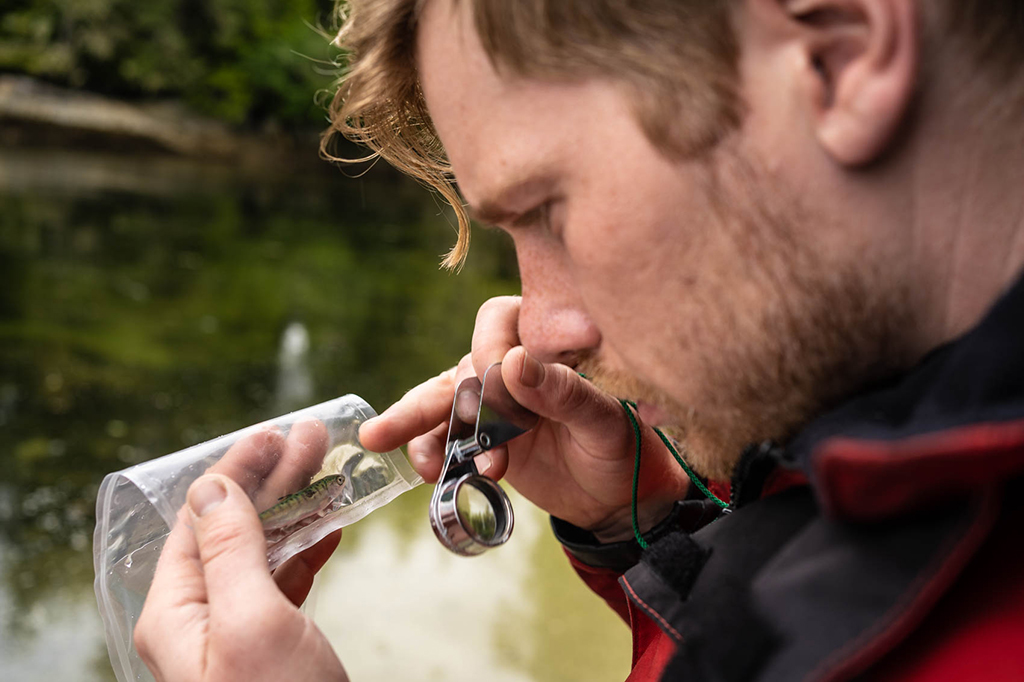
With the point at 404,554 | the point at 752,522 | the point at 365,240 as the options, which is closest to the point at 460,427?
the point at 752,522

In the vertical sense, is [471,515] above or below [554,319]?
below

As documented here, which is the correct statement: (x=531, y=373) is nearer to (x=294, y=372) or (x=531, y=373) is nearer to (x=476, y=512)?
(x=476, y=512)

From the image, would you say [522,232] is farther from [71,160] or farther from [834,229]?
[71,160]

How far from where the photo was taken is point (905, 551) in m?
0.81

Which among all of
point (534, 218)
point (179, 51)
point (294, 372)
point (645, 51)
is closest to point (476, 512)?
point (534, 218)

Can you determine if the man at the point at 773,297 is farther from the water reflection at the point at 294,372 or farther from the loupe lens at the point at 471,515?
the water reflection at the point at 294,372

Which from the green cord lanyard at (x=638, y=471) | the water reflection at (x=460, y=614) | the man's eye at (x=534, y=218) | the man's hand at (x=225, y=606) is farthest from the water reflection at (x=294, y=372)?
the man's eye at (x=534, y=218)

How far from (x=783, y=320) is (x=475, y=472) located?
592 mm

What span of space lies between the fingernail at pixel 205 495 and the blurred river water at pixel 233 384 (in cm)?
60

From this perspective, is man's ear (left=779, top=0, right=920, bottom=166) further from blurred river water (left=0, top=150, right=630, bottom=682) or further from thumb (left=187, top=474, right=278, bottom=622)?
blurred river water (left=0, top=150, right=630, bottom=682)

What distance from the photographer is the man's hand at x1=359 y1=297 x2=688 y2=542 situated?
1477 millimetres

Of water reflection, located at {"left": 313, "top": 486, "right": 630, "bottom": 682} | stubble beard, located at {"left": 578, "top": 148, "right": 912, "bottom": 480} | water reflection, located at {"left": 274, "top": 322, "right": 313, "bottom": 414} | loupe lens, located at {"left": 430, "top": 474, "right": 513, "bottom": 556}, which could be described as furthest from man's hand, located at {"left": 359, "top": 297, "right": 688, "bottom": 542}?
water reflection, located at {"left": 274, "top": 322, "right": 313, "bottom": 414}

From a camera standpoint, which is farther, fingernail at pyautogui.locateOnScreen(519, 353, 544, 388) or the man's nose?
fingernail at pyautogui.locateOnScreen(519, 353, 544, 388)

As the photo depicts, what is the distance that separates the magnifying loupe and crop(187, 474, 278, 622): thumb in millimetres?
248
